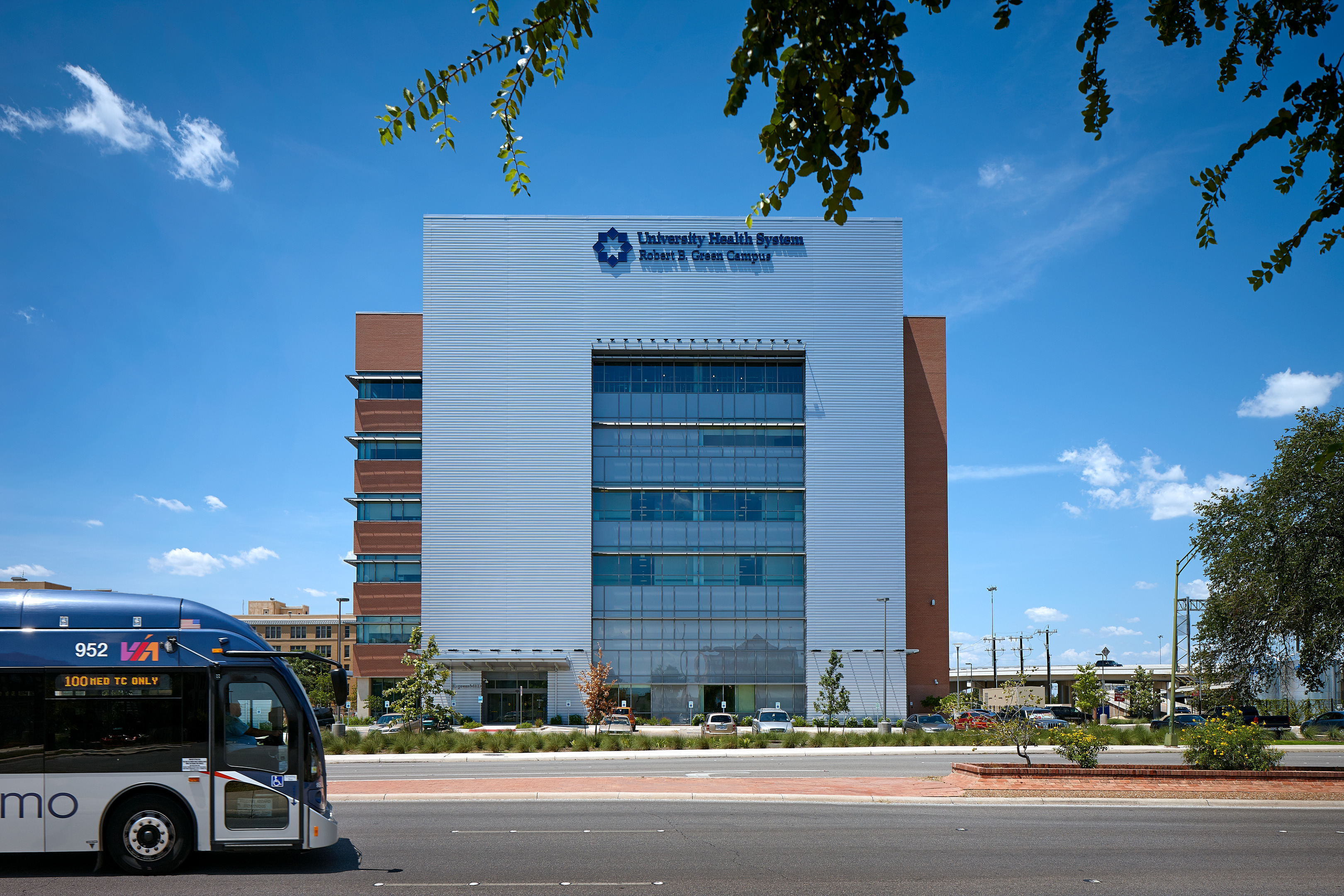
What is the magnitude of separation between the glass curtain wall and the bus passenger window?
52137mm

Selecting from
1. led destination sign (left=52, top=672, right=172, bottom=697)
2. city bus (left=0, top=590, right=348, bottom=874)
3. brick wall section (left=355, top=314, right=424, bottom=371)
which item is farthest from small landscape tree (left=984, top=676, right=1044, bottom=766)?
brick wall section (left=355, top=314, right=424, bottom=371)

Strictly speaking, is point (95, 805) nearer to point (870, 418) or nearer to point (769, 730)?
point (769, 730)

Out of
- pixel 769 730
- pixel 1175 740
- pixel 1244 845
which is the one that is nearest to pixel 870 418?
pixel 769 730

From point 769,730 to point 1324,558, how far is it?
90.8 ft

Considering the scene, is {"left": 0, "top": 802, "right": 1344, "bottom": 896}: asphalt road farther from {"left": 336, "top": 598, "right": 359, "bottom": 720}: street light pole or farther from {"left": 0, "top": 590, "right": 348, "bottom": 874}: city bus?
{"left": 336, "top": 598, "right": 359, "bottom": 720}: street light pole

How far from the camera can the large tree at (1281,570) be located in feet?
154

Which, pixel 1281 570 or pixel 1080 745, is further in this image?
pixel 1281 570

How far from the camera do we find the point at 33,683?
12289 mm

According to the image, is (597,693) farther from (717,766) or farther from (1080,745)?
(1080,745)

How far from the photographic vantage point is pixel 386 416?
71.8 m

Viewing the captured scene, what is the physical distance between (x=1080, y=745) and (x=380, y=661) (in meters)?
57.9

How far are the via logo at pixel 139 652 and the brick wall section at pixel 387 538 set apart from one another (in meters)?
59.2

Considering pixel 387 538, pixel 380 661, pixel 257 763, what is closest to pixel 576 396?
pixel 387 538

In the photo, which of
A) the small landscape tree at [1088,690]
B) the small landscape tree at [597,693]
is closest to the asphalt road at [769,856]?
the small landscape tree at [597,693]
